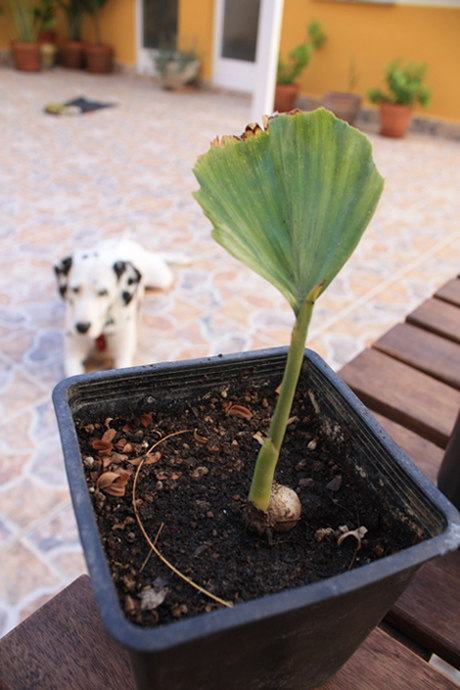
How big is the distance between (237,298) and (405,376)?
1.71m

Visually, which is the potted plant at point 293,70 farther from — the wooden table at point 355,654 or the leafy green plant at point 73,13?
the wooden table at point 355,654

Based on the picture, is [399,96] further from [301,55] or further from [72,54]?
[72,54]

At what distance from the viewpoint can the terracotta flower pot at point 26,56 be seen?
802 cm

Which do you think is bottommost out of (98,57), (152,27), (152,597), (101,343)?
(101,343)

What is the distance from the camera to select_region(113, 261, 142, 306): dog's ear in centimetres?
186

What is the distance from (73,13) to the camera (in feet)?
27.9

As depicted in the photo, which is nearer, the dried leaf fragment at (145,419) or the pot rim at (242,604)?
Answer: the pot rim at (242,604)

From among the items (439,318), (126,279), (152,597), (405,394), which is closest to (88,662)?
(152,597)

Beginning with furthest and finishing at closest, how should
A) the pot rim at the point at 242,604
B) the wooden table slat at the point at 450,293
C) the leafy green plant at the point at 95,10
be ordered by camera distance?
the leafy green plant at the point at 95,10, the wooden table slat at the point at 450,293, the pot rim at the point at 242,604

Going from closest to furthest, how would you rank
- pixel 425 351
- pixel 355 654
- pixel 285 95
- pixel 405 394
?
pixel 355 654 → pixel 405 394 → pixel 425 351 → pixel 285 95

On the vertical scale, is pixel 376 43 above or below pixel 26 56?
above

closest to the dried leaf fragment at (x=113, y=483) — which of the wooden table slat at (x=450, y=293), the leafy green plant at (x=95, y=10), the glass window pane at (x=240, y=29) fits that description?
the wooden table slat at (x=450, y=293)

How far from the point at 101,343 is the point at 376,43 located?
6343 millimetres

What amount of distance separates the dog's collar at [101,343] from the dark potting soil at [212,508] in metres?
1.39
